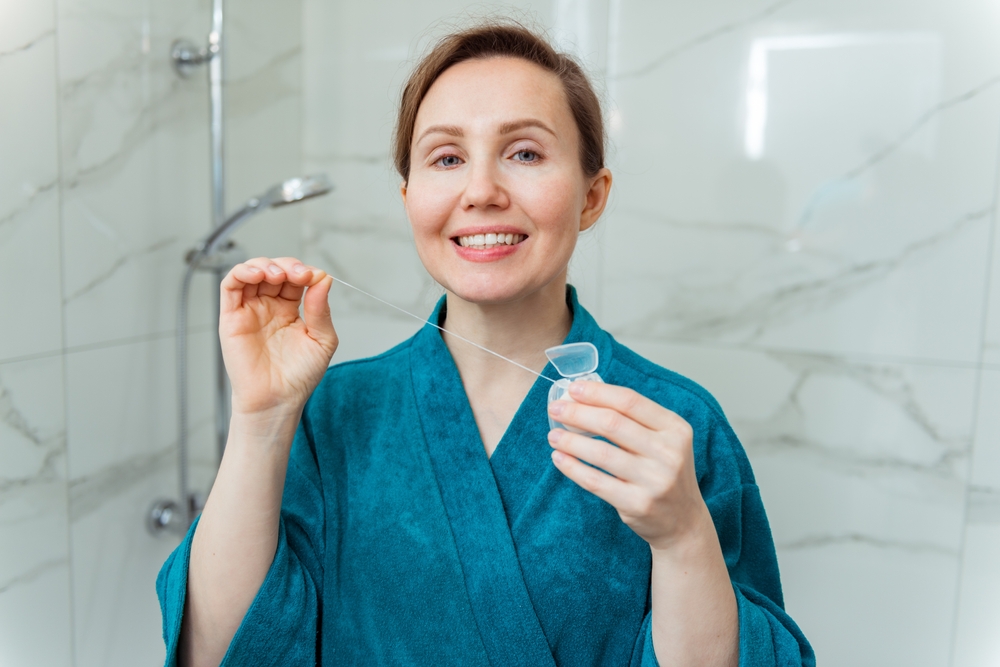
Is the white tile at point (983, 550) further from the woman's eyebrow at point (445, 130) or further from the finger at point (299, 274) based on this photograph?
the finger at point (299, 274)

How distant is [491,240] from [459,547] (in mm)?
353

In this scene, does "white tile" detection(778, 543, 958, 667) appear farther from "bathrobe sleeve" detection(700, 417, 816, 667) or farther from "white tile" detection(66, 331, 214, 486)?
"white tile" detection(66, 331, 214, 486)


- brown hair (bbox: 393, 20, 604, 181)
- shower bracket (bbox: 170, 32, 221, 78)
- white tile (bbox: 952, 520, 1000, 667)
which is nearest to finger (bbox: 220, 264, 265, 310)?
brown hair (bbox: 393, 20, 604, 181)

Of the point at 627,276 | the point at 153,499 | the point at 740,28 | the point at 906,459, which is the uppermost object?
the point at 740,28

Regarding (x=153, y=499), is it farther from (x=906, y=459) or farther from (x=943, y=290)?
(x=943, y=290)

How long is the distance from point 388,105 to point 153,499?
1.07 meters

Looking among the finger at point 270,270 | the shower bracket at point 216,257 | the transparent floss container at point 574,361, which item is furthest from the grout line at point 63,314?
the transparent floss container at point 574,361

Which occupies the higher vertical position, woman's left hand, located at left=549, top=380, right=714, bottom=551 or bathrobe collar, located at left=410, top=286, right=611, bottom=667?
woman's left hand, located at left=549, top=380, right=714, bottom=551

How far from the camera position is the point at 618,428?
0.65 meters

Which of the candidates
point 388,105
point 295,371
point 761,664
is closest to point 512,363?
point 295,371

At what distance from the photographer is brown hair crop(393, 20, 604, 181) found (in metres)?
0.92

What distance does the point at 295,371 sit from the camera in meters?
0.82

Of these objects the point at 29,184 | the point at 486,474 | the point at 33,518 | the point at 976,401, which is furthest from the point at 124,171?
the point at 976,401

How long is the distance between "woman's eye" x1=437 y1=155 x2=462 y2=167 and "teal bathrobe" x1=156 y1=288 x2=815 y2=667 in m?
0.24
